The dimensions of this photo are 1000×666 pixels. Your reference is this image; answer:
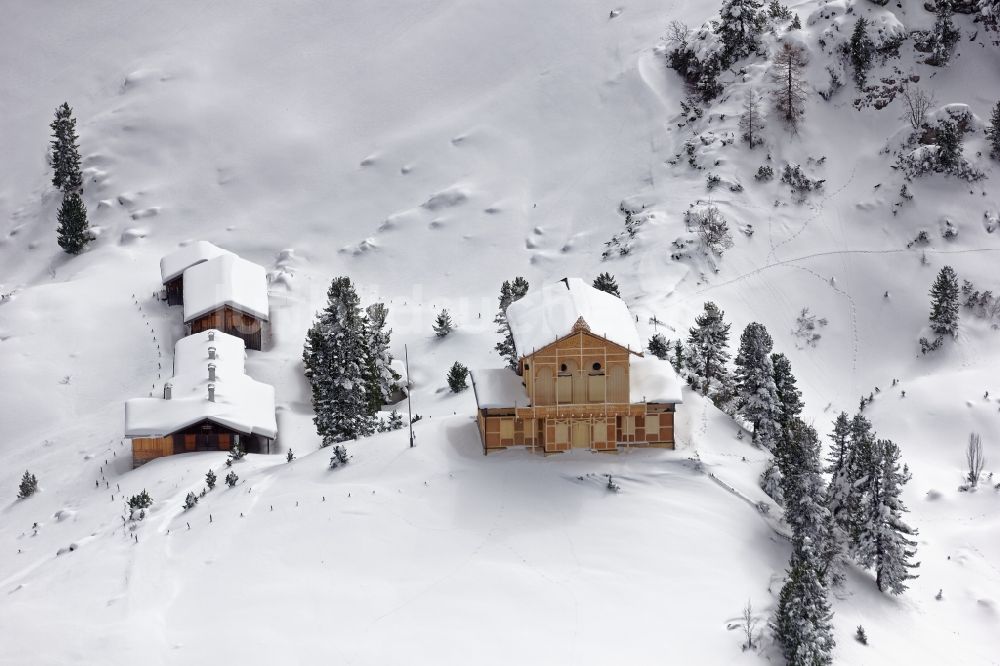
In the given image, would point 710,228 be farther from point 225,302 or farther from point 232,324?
point 225,302

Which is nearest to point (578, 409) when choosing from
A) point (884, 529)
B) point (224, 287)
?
point (884, 529)

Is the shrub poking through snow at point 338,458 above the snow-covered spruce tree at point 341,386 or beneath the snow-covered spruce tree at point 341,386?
beneath

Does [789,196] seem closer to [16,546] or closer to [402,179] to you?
[402,179]

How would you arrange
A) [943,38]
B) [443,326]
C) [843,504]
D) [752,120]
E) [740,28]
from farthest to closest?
[740,28] → [752,120] → [943,38] → [443,326] → [843,504]

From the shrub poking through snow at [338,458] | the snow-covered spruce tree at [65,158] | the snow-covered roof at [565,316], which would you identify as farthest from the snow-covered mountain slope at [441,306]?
the snow-covered roof at [565,316]

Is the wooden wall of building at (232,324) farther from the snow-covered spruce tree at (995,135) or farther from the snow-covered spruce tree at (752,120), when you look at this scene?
the snow-covered spruce tree at (995,135)

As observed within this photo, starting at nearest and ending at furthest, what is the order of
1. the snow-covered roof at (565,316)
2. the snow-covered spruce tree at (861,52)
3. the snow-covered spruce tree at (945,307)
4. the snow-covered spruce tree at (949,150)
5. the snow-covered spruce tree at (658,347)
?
the snow-covered roof at (565,316)
the snow-covered spruce tree at (658,347)
the snow-covered spruce tree at (945,307)
the snow-covered spruce tree at (949,150)
the snow-covered spruce tree at (861,52)
